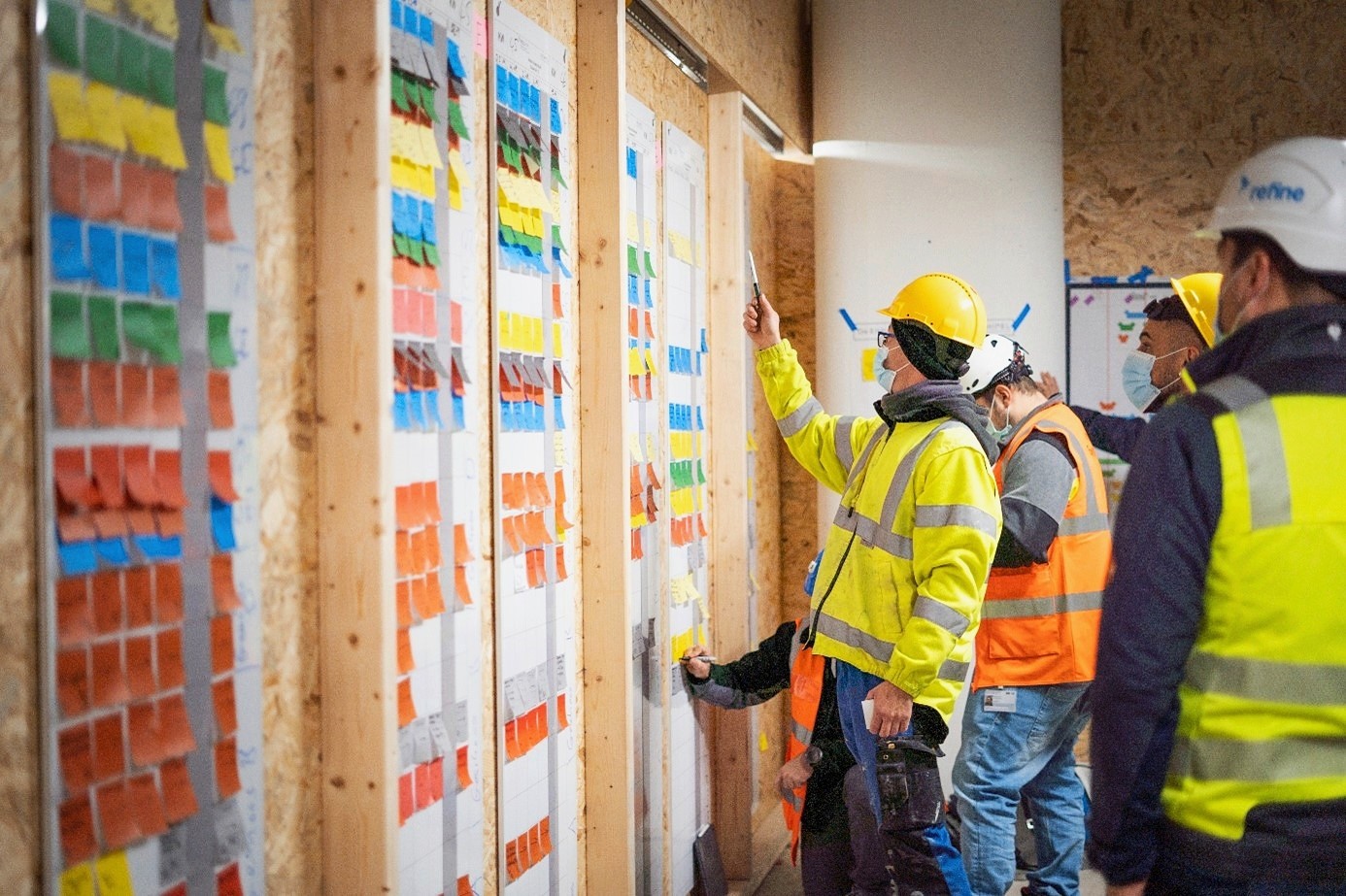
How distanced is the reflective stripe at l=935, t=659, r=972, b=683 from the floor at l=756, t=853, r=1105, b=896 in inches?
62.3

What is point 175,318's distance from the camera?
61.0 inches

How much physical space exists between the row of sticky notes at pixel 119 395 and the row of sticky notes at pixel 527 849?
120cm

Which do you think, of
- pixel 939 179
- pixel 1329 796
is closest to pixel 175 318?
pixel 1329 796

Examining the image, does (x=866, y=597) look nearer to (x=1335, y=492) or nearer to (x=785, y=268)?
(x=1335, y=492)

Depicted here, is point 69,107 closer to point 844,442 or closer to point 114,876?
point 114,876

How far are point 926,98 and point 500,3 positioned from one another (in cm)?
277

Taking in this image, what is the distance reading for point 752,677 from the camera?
337cm

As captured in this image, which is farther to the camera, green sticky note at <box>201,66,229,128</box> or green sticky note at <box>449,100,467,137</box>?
green sticky note at <box>449,100,467,137</box>

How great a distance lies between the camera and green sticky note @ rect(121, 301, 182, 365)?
1.47m

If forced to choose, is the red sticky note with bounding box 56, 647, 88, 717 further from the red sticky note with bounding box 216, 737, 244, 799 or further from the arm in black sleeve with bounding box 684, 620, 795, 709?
the arm in black sleeve with bounding box 684, 620, 795, 709

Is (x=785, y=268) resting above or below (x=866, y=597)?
above

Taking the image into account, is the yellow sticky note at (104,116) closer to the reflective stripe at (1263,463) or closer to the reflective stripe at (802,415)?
the reflective stripe at (1263,463)

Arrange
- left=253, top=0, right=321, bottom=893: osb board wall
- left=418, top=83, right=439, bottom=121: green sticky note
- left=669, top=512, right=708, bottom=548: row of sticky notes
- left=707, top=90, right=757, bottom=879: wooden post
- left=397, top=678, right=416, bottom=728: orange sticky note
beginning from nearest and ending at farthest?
left=253, top=0, right=321, bottom=893: osb board wall → left=397, top=678, right=416, bottom=728: orange sticky note → left=418, top=83, right=439, bottom=121: green sticky note → left=669, top=512, right=708, bottom=548: row of sticky notes → left=707, top=90, right=757, bottom=879: wooden post

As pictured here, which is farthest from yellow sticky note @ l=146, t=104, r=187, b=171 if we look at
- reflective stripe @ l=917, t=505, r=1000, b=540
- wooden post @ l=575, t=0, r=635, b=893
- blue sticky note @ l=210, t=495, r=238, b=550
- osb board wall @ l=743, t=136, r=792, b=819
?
osb board wall @ l=743, t=136, r=792, b=819
